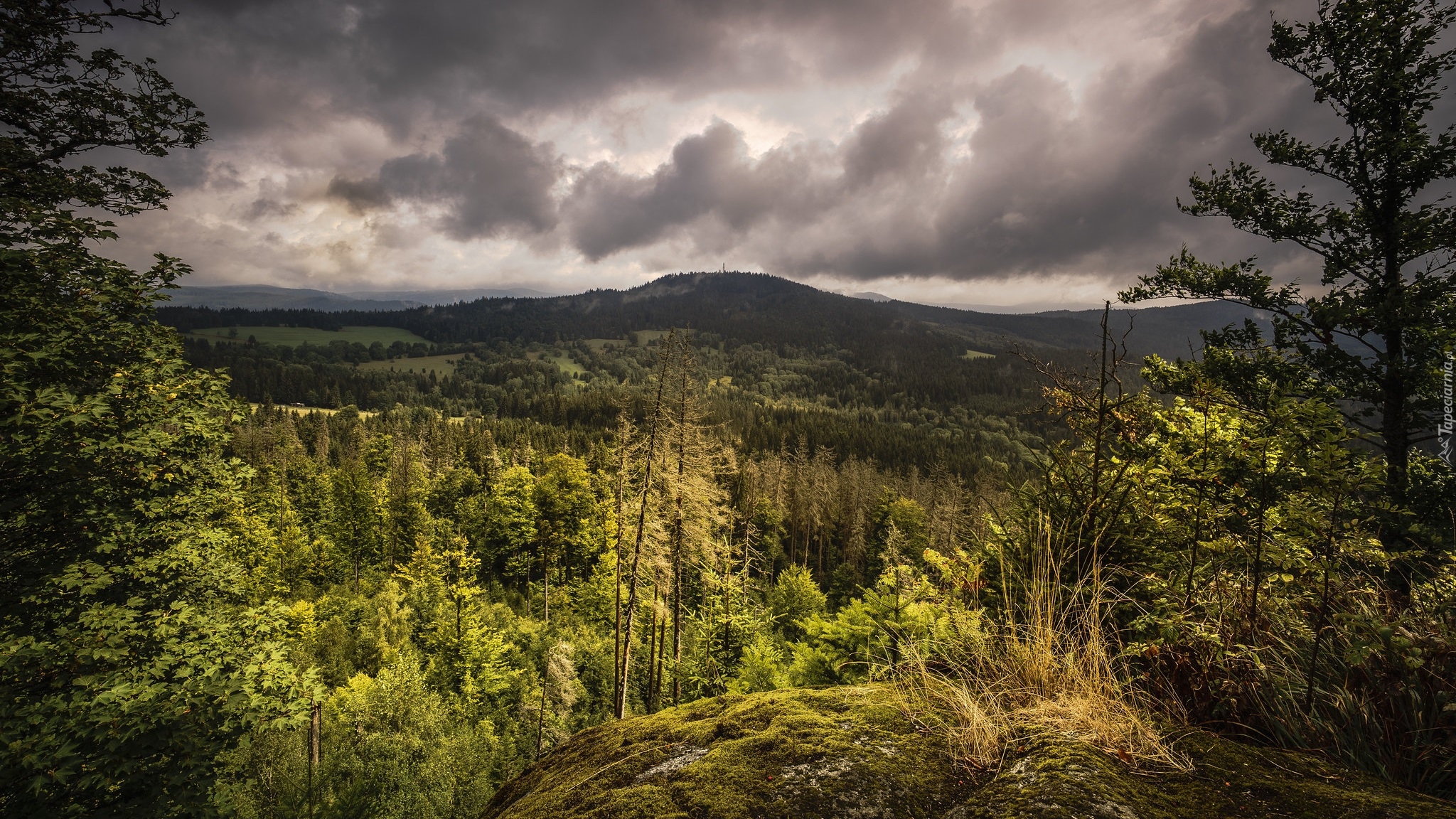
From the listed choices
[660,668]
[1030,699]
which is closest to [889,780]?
[1030,699]

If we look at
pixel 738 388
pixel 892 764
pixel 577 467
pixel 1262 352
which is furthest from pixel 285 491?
pixel 738 388

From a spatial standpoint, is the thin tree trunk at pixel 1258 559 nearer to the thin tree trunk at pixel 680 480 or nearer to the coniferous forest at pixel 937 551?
the coniferous forest at pixel 937 551

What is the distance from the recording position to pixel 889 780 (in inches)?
86.5

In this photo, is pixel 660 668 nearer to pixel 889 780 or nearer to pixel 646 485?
pixel 646 485

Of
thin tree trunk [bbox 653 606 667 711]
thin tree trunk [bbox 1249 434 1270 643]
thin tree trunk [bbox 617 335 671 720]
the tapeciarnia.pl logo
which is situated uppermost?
the tapeciarnia.pl logo

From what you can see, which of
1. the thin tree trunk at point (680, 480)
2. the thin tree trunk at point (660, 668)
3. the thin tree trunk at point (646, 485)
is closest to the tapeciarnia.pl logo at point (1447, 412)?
the thin tree trunk at point (680, 480)

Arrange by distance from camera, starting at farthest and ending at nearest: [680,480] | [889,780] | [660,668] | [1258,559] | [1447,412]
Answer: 1. [660,668]
2. [680,480]
3. [1447,412]
4. [1258,559]
5. [889,780]

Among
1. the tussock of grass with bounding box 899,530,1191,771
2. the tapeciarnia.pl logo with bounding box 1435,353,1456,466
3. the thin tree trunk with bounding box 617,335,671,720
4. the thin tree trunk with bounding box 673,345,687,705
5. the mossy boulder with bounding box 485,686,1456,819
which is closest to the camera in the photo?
the mossy boulder with bounding box 485,686,1456,819

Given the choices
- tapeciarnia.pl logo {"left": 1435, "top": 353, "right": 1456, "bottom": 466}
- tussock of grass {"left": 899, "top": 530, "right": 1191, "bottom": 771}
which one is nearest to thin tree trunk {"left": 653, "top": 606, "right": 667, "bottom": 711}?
tussock of grass {"left": 899, "top": 530, "right": 1191, "bottom": 771}

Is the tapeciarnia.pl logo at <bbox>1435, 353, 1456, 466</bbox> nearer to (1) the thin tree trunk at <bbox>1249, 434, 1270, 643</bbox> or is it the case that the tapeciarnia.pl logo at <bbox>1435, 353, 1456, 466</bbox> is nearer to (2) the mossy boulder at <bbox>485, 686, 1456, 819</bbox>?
(1) the thin tree trunk at <bbox>1249, 434, 1270, 643</bbox>

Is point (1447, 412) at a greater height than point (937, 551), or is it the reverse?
point (1447, 412)

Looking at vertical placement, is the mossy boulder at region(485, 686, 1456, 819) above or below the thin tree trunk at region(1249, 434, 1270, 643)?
below

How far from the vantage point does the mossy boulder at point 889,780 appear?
1.80 m

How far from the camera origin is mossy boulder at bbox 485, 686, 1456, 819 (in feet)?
5.92
